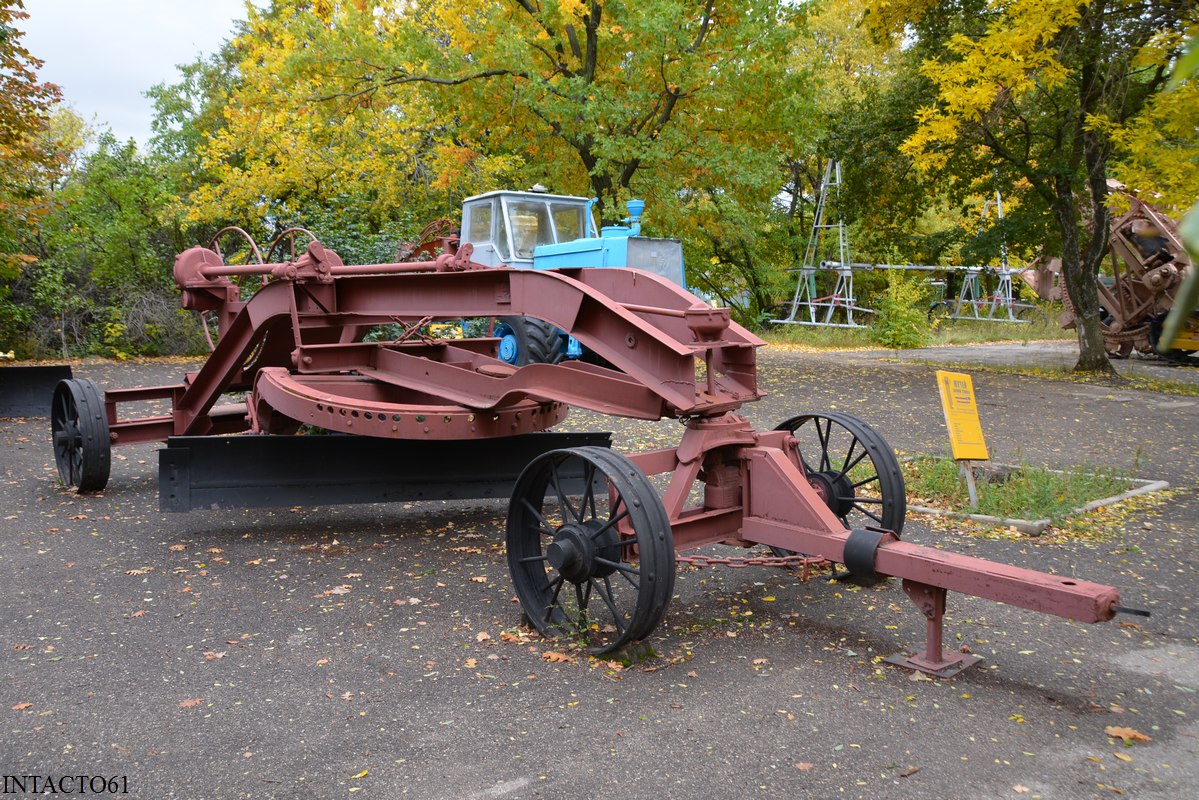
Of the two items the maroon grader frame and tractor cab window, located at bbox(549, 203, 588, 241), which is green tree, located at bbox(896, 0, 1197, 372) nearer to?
tractor cab window, located at bbox(549, 203, 588, 241)

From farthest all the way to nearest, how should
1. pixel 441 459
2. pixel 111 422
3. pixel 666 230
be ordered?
pixel 666 230 < pixel 111 422 < pixel 441 459

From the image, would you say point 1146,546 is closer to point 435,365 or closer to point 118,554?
point 435,365

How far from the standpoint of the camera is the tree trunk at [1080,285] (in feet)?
51.6

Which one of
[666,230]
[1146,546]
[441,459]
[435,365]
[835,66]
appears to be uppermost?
[835,66]

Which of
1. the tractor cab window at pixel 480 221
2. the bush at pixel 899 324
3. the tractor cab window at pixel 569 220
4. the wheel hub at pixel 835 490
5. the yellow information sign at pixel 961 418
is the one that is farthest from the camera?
the bush at pixel 899 324

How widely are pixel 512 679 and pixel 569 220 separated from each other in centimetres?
1204

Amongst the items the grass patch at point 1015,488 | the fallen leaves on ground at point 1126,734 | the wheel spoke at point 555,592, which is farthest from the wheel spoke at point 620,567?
the grass patch at point 1015,488

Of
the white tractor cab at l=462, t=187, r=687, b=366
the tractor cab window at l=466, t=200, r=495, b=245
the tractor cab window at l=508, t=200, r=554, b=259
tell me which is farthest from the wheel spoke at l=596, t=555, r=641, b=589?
the tractor cab window at l=466, t=200, r=495, b=245

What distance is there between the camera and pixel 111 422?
8.15 metres

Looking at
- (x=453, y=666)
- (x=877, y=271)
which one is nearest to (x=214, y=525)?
(x=453, y=666)

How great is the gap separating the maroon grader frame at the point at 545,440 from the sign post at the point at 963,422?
32.5 inches

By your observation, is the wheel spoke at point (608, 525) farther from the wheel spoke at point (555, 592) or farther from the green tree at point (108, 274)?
the green tree at point (108, 274)

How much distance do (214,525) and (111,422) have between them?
6.04 ft

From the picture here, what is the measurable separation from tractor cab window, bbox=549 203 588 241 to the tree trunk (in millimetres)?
7499
